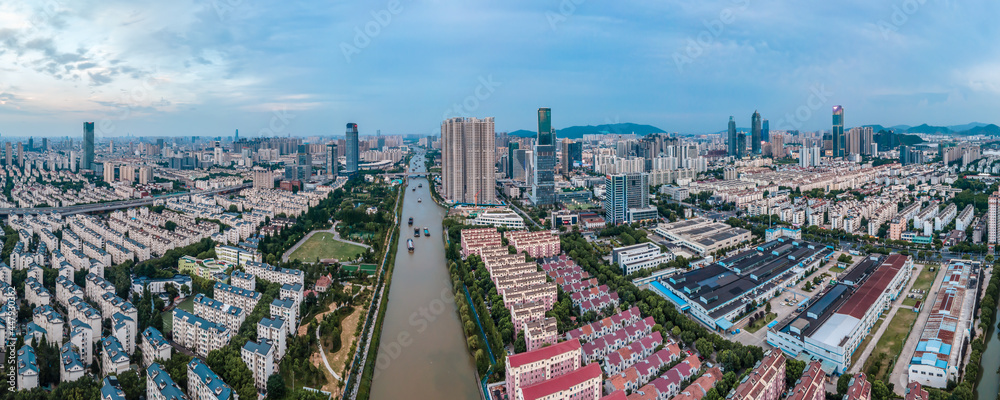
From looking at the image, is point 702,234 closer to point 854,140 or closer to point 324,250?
point 324,250

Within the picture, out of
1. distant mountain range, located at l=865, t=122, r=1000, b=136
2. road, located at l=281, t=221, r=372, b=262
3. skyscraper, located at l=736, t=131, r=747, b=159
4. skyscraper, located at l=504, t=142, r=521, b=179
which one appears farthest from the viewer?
distant mountain range, located at l=865, t=122, r=1000, b=136

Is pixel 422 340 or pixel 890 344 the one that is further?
pixel 422 340

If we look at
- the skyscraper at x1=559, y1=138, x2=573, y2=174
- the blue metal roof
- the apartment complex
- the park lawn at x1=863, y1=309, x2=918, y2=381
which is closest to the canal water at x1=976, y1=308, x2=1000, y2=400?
the park lawn at x1=863, y1=309, x2=918, y2=381

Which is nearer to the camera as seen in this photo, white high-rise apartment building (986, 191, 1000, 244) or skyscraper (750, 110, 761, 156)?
white high-rise apartment building (986, 191, 1000, 244)

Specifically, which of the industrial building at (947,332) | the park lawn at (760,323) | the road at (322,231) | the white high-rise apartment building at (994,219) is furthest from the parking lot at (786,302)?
the road at (322,231)

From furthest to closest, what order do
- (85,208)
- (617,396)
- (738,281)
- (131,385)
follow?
(85,208)
(738,281)
(131,385)
(617,396)

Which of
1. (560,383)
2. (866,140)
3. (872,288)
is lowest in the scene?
(560,383)

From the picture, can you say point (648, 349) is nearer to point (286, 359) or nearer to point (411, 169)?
point (286, 359)

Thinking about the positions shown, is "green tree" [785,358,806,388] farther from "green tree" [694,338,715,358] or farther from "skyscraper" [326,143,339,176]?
"skyscraper" [326,143,339,176]

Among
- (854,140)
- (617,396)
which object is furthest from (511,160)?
(854,140)
